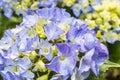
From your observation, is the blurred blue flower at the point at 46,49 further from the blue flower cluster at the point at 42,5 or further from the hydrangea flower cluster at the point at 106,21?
the blue flower cluster at the point at 42,5

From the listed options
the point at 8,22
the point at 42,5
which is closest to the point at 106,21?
the point at 42,5

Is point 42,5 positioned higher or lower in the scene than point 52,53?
higher

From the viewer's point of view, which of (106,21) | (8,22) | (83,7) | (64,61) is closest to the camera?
(64,61)

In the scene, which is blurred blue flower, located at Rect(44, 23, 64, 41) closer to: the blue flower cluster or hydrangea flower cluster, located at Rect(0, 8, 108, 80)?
hydrangea flower cluster, located at Rect(0, 8, 108, 80)

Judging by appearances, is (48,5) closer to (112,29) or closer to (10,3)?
(10,3)

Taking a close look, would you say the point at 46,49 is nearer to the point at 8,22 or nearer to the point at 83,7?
the point at 83,7

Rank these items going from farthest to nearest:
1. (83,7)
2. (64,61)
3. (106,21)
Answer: (83,7) < (106,21) < (64,61)
